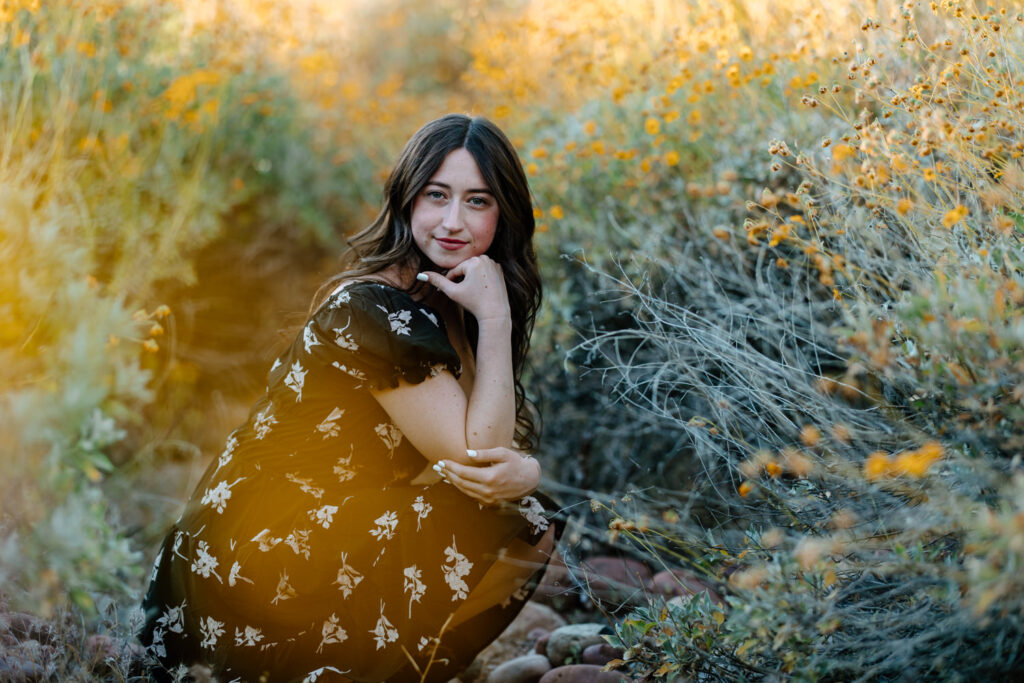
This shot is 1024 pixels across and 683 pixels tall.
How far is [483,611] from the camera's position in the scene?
199 centimetres

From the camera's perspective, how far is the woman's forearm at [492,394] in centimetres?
188

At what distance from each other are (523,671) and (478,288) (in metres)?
1.08

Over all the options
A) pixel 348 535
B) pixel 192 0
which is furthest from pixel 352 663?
pixel 192 0

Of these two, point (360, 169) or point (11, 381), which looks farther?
point (360, 169)

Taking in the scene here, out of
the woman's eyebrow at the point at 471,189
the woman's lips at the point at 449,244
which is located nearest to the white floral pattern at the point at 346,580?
the woman's lips at the point at 449,244

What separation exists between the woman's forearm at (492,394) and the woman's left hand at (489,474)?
38mm

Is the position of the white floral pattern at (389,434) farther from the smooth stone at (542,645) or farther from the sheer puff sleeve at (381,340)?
the smooth stone at (542,645)

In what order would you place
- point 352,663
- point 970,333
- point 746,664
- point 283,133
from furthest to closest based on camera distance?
point 283,133 < point 352,663 < point 746,664 < point 970,333

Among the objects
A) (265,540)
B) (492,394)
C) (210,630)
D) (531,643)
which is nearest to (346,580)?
(265,540)

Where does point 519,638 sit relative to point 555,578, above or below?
below

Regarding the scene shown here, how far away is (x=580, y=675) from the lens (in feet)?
6.80

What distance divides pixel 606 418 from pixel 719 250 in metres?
0.73

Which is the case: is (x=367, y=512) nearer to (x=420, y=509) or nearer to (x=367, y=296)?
(x=420, y=509)

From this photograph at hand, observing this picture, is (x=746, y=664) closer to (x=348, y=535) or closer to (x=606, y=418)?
(x=348, y=535)
